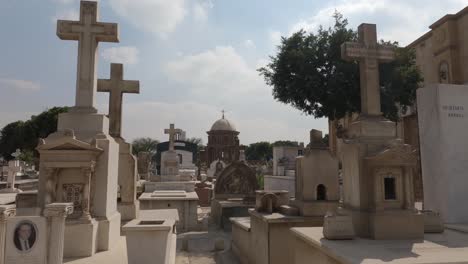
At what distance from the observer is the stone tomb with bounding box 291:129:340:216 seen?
7602 millimetres

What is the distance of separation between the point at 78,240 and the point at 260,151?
279ft

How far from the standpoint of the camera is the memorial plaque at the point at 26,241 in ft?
13.9

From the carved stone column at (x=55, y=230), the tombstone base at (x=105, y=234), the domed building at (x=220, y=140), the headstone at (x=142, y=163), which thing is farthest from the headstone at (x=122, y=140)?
the domed building at (x=220, y=140)

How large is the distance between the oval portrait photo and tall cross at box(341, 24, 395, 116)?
18.7 ft

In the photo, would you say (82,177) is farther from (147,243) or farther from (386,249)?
(386,249)

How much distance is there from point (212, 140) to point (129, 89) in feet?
126

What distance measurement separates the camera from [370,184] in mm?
5676

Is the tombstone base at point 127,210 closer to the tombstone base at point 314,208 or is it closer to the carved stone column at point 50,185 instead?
the carved stone column at point 50,185

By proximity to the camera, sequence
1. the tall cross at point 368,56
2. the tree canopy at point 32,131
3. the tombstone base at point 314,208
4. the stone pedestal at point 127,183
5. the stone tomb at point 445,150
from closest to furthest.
A: the tall cross at point 368,56 < the tombstone base at point 314,208 < the stone tomb at point 445,150 < the stone pedestal at point 127,183 < the tree canopy at point 32,131

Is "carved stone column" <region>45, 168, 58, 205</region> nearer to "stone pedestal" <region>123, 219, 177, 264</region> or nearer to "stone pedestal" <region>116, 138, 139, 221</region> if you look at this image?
"stone pedestal" <region>123, 219, 177, 264</region>

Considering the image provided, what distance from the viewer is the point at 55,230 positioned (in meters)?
4.36

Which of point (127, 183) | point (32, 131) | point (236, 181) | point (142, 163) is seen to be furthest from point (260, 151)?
point (127, 183)

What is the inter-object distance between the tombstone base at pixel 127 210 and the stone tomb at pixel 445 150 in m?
7.60

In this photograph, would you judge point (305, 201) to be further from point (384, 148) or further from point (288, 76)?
point (288, 76)
